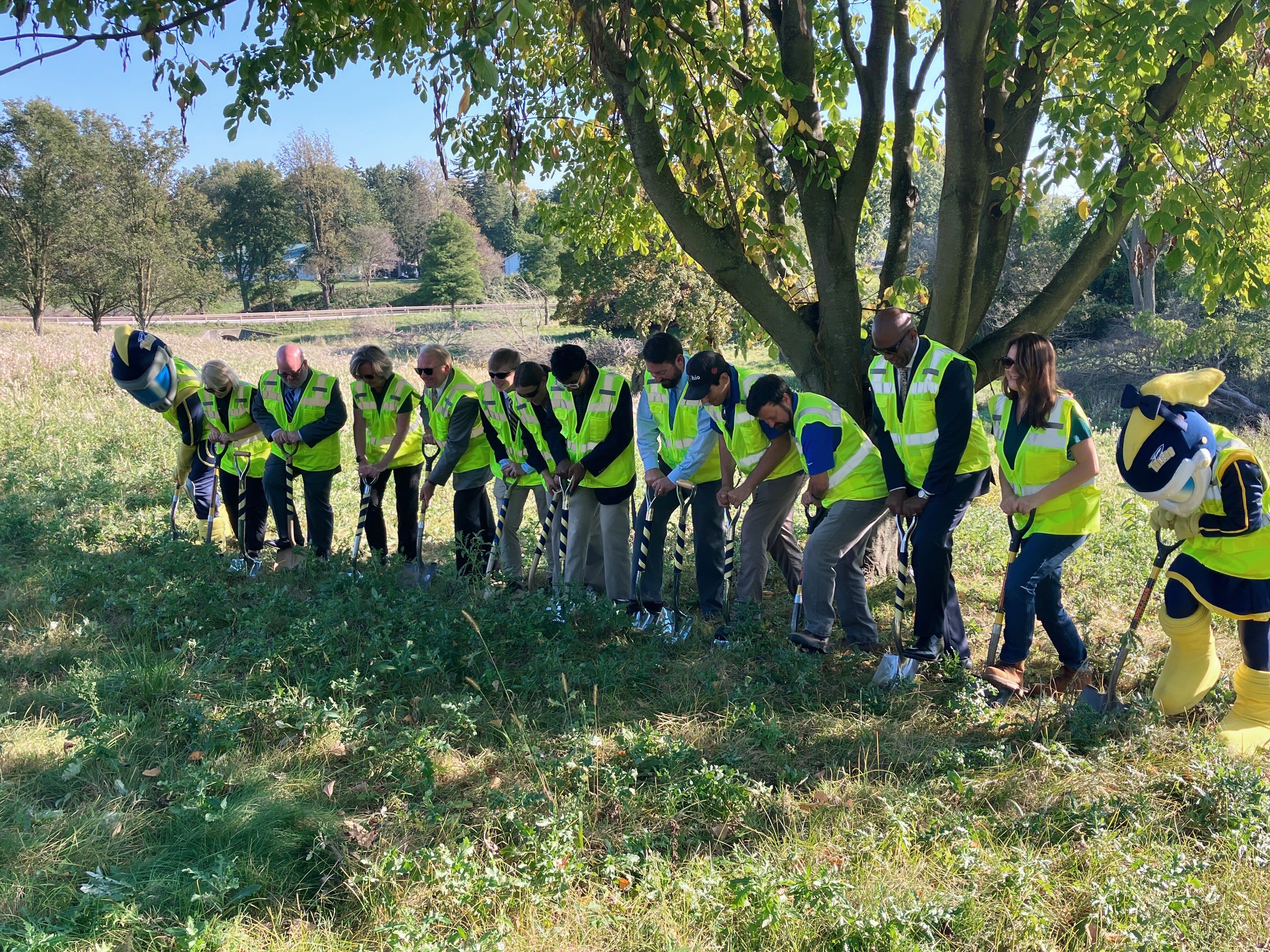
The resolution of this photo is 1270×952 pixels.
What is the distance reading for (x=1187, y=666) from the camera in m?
4.61

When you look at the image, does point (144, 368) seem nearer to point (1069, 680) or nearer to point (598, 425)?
point (598, 425)

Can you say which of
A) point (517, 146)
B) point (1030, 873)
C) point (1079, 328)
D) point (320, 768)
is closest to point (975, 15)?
point (517, 146)

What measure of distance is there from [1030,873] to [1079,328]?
30130 millimetres

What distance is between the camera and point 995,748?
4.12 m

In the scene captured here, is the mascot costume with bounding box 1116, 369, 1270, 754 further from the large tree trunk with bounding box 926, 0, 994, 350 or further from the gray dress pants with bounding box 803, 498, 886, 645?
the large tree trunk with bounding box 926, 0, 994, 350

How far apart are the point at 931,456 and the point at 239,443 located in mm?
5748

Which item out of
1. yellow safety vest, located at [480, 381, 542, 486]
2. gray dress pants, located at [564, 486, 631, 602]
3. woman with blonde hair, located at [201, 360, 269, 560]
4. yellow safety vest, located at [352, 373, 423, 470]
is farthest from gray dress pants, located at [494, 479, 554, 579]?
woman with blonde hair, located at [201, 360, 269, 560]

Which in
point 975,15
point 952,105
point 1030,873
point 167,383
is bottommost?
point 1030,873

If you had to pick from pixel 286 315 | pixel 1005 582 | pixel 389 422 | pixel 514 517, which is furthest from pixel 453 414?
pixel 286 315

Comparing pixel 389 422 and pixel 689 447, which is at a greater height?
pixel 389 422

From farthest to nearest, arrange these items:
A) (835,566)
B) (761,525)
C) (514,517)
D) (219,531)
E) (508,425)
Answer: (219,531)
(514,517)
(508,425)
(761,525)
(835,566)

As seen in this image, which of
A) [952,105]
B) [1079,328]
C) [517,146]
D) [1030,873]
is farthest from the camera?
[1079,328]

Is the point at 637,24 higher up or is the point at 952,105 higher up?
the point at 637,24

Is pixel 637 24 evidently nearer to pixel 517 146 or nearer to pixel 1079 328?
pixel 517 146
